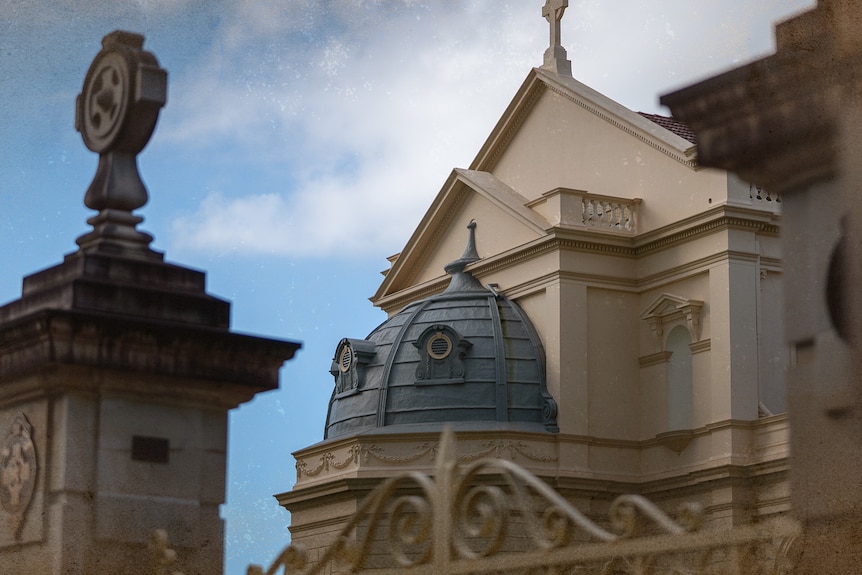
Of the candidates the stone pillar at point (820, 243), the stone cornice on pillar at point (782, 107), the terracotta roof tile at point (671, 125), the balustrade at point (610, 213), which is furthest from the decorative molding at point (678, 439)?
the stone pillar at point (820, 243)

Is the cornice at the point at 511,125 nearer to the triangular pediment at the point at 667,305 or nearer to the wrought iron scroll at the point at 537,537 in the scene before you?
the triangular pediment at the point at 667,305

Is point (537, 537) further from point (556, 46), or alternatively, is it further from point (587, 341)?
point (556, 46)

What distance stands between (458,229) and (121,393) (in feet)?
108

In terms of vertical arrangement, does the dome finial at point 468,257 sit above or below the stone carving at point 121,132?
above

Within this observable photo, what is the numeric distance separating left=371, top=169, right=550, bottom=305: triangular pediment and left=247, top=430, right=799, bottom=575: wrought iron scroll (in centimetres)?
2915

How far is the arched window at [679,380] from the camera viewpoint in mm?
33500

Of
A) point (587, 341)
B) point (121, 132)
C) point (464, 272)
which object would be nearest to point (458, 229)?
point (464, 272)

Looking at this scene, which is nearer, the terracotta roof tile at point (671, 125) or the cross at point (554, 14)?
the terracotta roof tile at point (671, 125)

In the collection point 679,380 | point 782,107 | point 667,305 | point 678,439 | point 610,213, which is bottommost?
point 782,107

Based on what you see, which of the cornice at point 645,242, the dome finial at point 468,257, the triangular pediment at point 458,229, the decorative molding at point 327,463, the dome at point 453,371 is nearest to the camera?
the cornice at point 645,242

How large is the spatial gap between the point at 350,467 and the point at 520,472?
2859 centimetres

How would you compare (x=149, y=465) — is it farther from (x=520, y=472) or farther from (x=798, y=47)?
(x=798, y=47)

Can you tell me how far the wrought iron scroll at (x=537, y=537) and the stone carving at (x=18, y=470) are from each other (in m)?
1.02

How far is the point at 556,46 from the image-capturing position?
3869cm
